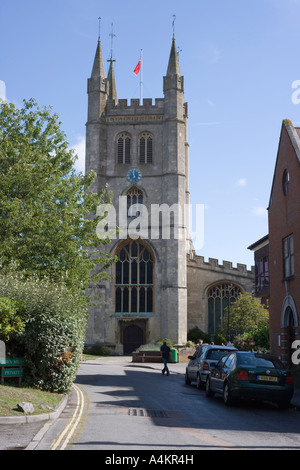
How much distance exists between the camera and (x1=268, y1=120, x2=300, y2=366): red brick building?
20.2m

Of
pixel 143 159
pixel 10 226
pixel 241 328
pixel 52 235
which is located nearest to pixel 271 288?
pixel 52 235

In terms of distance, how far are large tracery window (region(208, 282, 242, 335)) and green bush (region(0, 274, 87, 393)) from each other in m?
33.0

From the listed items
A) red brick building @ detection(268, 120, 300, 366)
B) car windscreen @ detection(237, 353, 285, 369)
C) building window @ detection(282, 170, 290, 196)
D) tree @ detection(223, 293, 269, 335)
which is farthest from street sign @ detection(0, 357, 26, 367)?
tree @ detection(223, 293, 269, 335)

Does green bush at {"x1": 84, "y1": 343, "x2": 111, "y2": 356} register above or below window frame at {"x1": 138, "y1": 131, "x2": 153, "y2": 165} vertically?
below

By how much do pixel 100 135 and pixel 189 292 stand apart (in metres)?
15.8

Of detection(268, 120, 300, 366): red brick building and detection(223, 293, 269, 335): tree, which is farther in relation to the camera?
detection(223, 293, 269, 335): tree

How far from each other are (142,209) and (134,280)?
6.04 meters

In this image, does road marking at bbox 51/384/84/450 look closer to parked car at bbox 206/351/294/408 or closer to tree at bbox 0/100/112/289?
parked car at bbox 206/351/294/408

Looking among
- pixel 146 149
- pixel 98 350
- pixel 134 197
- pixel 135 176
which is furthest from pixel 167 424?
pixel 146 149

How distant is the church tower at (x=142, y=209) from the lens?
146ft

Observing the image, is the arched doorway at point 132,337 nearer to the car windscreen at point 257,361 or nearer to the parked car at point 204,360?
the parked car at point 204,360

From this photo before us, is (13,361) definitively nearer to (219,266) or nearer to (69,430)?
(69,430)

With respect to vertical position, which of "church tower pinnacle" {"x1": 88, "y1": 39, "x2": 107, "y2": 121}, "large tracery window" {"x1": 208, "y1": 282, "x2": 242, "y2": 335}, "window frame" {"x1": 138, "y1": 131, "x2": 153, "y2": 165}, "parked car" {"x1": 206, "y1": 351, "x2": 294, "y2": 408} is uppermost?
"church tower pinnacle" {"x1": 88, "y1": 39, "x2": 107, "y2": 121}

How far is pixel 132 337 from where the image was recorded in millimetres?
45562
